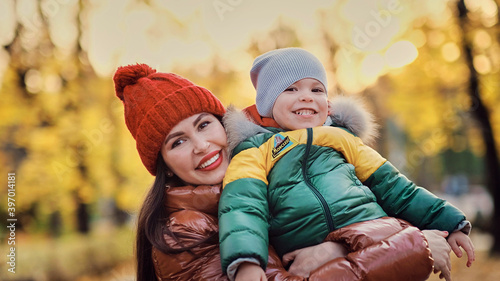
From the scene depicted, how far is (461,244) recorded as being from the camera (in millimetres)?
2387

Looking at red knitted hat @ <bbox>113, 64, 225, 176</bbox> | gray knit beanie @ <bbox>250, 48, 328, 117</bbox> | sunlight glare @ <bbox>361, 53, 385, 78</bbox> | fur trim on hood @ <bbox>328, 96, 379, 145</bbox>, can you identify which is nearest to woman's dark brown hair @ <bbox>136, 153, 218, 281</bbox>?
red knitted hat @ <bbox>113, 64, 225, 176</bbox>

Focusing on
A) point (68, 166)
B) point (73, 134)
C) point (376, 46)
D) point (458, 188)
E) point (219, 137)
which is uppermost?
point (376, 46)

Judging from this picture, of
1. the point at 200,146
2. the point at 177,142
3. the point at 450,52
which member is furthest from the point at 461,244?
the point at 450,52

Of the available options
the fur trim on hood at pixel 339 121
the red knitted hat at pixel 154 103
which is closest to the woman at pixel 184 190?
the red knitted hat at pixel 154 103

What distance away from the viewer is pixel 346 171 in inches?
98.7

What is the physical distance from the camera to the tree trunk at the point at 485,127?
9016 millimetres

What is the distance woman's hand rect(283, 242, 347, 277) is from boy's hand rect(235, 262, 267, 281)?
294 mm

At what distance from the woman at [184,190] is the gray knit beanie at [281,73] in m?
0.31

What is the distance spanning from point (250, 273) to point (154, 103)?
1273 millimetres

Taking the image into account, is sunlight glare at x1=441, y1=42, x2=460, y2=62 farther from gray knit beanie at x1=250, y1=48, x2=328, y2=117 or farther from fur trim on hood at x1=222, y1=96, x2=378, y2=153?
gray knit beanie at x1=250, y1=48, x2=328, y2=117

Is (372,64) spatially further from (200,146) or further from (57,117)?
(200,146)

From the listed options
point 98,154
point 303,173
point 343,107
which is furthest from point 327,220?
point 98,154

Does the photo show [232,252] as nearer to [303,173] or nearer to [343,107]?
[303,173]

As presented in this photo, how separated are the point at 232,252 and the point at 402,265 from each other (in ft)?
2.58
